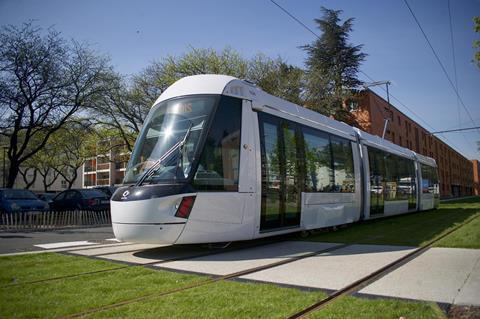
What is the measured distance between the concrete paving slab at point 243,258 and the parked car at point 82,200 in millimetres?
12749

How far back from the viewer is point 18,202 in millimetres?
16891

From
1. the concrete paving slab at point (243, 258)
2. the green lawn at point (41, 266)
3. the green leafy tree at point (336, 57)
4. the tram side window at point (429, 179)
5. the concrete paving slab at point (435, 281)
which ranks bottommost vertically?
the concrete paving slab at point (243, 258)

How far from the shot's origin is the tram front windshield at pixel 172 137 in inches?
285

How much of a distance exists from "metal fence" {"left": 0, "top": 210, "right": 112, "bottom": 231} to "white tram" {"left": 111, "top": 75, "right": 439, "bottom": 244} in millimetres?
9280

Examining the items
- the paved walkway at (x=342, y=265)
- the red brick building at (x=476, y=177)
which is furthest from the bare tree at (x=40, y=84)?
the red brick building at (x=476, y=177)

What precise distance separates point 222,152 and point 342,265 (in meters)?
2.97

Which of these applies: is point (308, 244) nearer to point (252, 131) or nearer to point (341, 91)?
point (252, 131)

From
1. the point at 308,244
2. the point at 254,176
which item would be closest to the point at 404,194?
the point at 308,244

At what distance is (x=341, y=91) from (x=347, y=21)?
7651 millimetres

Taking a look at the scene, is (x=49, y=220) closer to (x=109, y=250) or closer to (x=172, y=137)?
(x=109, y=250)

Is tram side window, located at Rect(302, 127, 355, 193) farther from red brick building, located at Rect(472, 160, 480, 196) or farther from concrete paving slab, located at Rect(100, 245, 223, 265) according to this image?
red brick building, located at Rect(472, 160, 480, 196)

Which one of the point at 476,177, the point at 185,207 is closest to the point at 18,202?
the point at 185,207

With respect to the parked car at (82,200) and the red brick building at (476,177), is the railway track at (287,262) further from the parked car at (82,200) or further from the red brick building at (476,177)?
the red brick building at (476,177)

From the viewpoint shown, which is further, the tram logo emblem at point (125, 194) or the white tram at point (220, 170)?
the tram logo emblem at point (125, 194)
